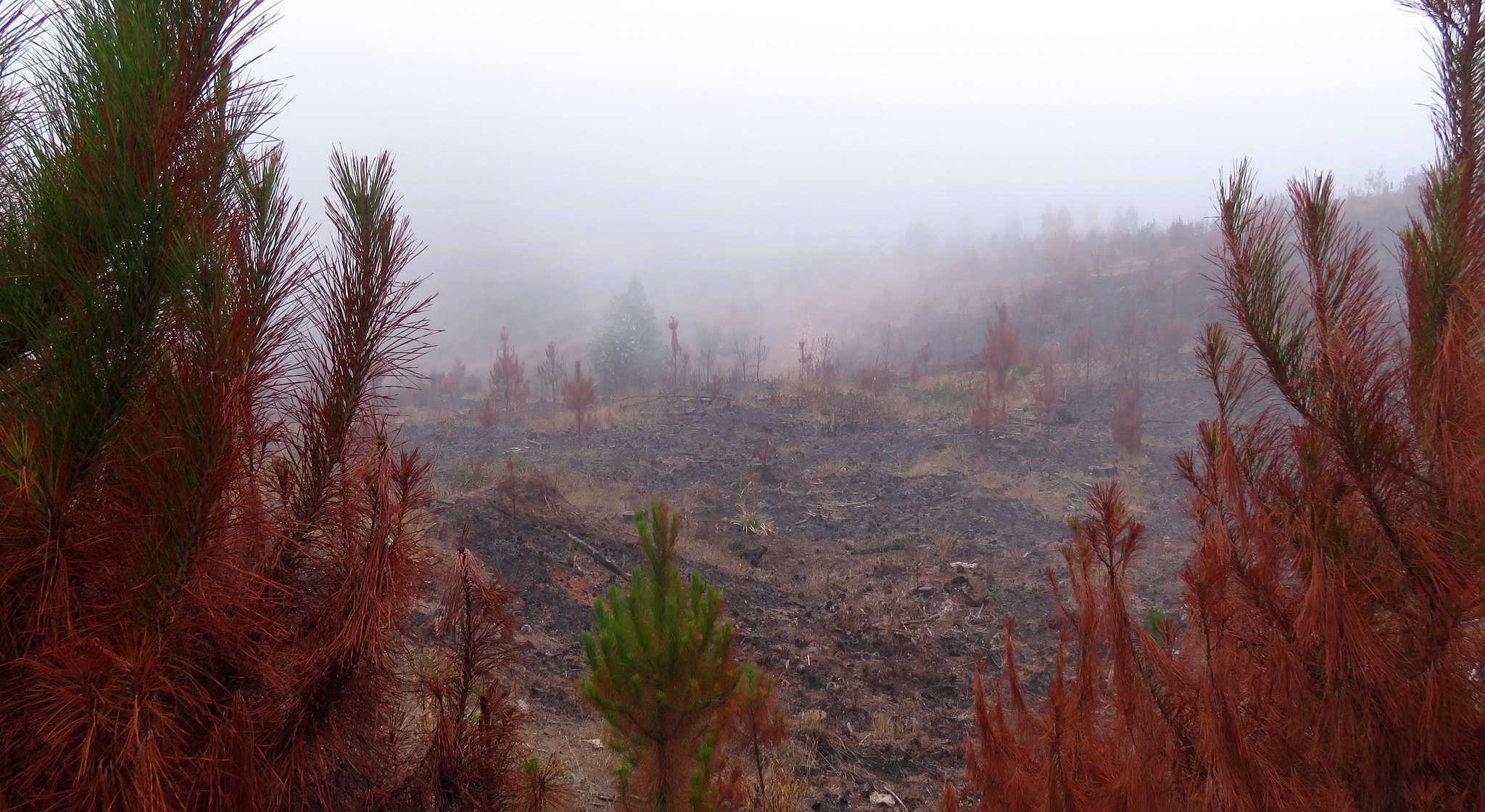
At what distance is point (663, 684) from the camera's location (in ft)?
8.34

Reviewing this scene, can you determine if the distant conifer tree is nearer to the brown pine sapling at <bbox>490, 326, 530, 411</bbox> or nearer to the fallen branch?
the brown pine sapling at <bbox>490, 326, 530, 411</bbox>

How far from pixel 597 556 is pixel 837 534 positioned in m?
3.49

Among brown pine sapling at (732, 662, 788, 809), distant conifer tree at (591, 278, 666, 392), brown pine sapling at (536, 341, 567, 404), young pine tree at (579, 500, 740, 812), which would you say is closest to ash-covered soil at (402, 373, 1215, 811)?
brown pine sapling at (732, 662, 788, 809)

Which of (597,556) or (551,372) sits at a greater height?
(551,372)

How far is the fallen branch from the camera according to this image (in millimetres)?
7488

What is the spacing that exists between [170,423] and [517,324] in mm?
47119

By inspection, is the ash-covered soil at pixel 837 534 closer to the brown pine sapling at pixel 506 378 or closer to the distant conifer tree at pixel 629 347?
the brown pine sapling at pixel 506 378

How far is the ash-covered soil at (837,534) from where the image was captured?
4.80 meters

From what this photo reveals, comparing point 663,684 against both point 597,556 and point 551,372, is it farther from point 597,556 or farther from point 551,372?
point 551,372

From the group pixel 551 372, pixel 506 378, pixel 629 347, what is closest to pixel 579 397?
A: pixel 506 378

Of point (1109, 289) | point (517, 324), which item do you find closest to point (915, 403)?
point (1109, 289)

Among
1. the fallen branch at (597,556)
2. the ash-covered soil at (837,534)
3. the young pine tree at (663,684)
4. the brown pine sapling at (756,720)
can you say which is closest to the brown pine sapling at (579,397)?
the ash-covered soil at (837,534)

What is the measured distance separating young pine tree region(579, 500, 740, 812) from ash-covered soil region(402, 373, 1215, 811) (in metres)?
1.22

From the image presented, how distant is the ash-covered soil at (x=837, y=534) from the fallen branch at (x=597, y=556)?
0.06 metres
